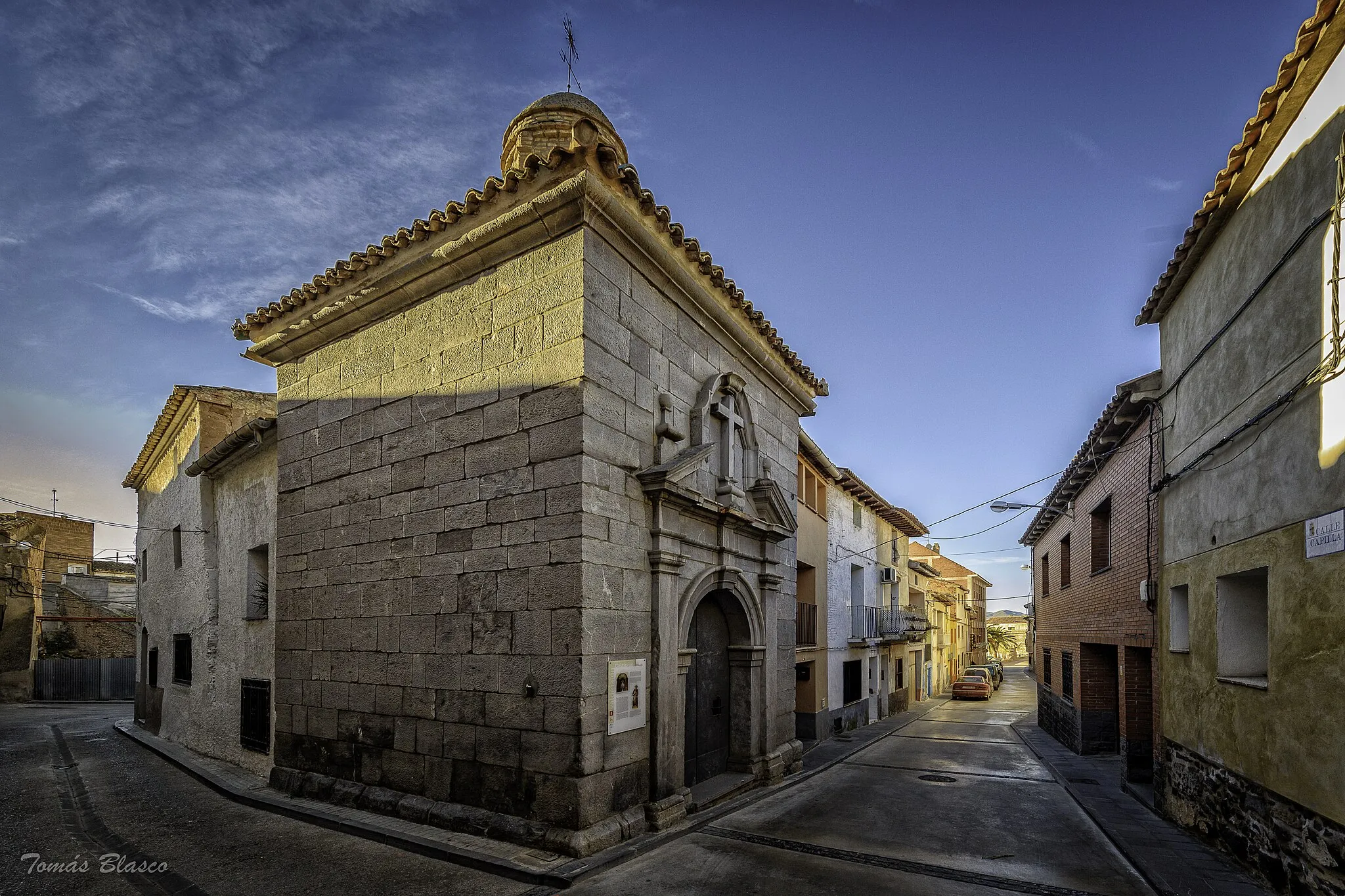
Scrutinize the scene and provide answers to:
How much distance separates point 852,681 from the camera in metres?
19.2

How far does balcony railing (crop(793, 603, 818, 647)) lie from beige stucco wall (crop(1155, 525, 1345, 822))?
826cm

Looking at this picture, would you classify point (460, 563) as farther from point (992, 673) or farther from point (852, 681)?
point (992, 673)

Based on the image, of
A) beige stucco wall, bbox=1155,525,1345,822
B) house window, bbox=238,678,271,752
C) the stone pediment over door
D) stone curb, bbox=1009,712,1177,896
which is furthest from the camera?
house window, bbox=238,678,271,752

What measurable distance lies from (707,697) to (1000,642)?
2692 inches

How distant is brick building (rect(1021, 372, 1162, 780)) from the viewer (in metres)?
10.0

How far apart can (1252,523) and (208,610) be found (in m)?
13.3

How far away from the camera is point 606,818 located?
6.54 meters

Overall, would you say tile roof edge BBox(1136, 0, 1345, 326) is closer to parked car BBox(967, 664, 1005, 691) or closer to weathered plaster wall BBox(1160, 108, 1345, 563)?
weathered plaster wall BBox(1160, 108, 1345, 563)

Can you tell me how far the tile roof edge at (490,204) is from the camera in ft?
22.4

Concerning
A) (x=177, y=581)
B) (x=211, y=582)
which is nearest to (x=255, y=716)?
(x=211, y=582)

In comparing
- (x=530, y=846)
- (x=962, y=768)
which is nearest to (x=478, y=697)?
(x=530, y=846)

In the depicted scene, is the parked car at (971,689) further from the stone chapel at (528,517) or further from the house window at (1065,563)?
the stone chapel at (528,517)

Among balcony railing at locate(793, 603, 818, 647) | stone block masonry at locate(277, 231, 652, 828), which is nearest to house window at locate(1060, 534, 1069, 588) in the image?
balcony railing at locate(793, 603, 818, 647)

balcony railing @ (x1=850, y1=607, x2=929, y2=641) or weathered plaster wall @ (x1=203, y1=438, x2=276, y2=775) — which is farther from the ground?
weathered plaster wall @ (x1=203, y1=438, x2=276, y2=775)
